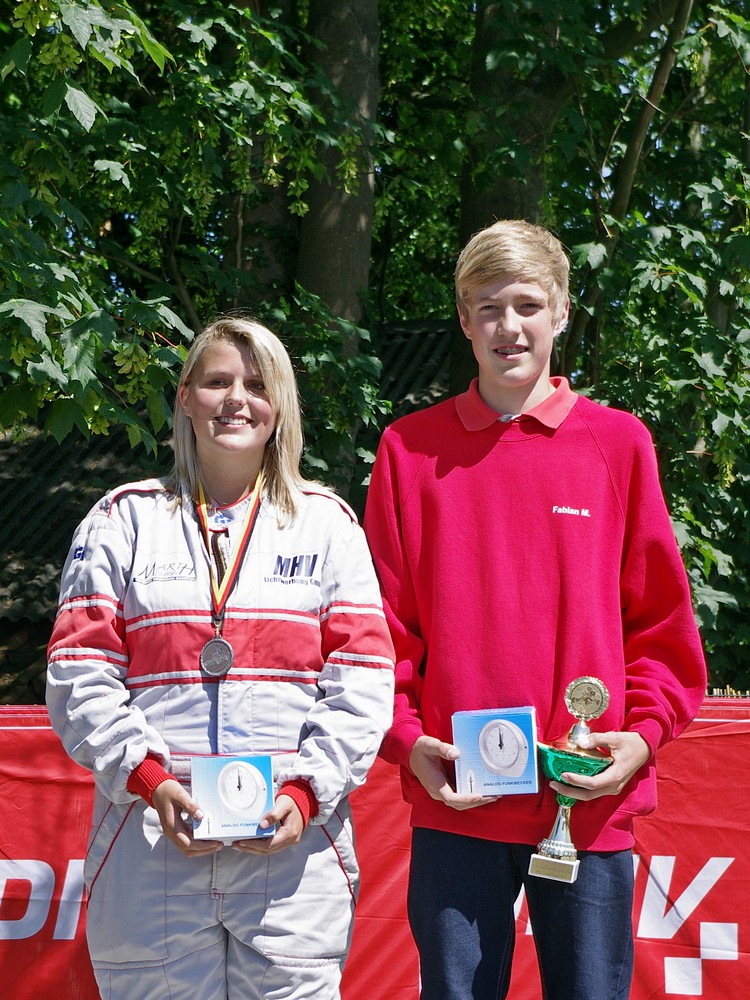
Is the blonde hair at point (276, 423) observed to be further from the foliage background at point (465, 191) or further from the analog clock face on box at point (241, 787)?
the foliage background at point (465, 191)

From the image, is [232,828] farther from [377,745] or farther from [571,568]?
[571,568]

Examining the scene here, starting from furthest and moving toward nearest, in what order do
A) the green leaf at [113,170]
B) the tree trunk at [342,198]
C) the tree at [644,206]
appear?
the tree trunk at [342,198] → the tree at [644,206] → the green leaf at [113,170]

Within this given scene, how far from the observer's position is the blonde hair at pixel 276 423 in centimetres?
284

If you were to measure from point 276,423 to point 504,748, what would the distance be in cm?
91

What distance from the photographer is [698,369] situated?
7012 mm

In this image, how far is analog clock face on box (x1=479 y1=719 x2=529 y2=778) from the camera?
99.7 inches

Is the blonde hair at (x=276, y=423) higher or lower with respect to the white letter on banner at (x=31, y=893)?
higher

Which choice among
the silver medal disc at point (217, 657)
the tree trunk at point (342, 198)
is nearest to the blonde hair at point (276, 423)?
the silver medal disc at point (217, 657)

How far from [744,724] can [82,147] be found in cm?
435

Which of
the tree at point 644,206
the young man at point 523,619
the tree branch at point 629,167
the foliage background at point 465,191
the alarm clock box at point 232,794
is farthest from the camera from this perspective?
the tree branch at point 629,167

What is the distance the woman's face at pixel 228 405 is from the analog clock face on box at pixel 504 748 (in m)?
0.83

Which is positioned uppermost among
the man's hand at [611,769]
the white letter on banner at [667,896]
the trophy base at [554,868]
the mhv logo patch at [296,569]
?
the mhv logo patch at [296,569]

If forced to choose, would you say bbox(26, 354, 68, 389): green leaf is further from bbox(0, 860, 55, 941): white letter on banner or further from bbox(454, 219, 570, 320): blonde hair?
bbox(454, 219, 570, 320): blonde hair

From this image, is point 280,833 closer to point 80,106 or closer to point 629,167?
point 80,106
